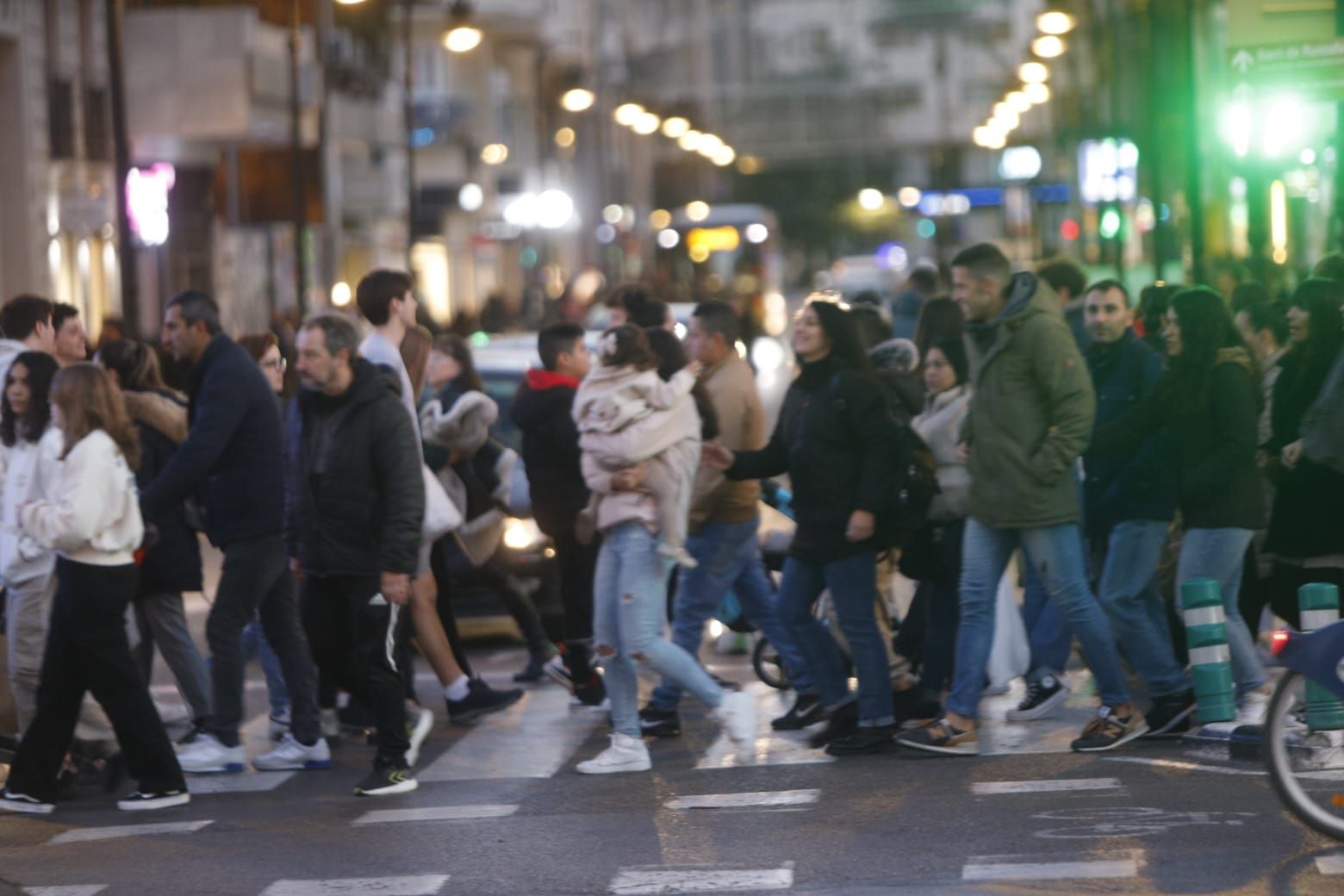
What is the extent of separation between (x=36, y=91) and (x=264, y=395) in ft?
67.5

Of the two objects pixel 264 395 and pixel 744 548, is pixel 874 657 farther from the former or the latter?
pixel 264 395

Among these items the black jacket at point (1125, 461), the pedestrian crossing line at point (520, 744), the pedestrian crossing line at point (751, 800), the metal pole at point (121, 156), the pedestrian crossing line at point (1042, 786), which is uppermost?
the metal pole at point (121, 156)

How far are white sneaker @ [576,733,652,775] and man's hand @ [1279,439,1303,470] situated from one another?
2890 mm

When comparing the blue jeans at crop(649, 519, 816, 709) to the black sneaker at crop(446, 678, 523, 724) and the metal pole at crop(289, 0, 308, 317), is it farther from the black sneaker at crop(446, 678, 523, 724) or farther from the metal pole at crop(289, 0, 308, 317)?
the metal pole at crop(289, 0, 308, 317)

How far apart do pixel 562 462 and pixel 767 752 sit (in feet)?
6.76

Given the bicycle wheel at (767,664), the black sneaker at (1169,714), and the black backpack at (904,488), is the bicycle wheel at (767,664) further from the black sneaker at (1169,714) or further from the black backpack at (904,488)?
the black sneaker at (1169,714)

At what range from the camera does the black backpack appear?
9875mm

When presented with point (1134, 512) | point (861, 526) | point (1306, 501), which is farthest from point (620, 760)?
point (1306, 501)

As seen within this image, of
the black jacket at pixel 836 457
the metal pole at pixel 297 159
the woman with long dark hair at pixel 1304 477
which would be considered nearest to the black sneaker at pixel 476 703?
the black jacket at pixel 836 457

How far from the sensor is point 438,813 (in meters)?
9.20

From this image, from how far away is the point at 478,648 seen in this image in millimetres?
14195

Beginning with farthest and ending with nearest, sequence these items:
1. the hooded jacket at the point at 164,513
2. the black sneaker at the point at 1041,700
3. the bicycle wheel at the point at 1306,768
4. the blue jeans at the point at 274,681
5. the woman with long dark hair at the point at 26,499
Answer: the blue jeans at the point at 274,681 → the black sneaker at the point at 1041,700 → the hooded jacket at the point at 164,513 → the woman with long dark hair at the point at 26,499 → the bicycle wheel at the point at 1306,768

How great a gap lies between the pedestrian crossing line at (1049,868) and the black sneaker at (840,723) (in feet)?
8.27

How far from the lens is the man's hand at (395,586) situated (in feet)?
31.0
